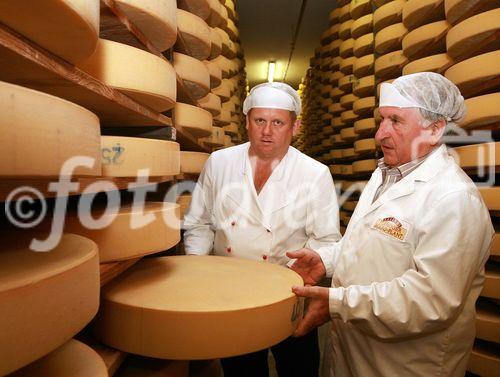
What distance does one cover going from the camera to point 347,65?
186 inches

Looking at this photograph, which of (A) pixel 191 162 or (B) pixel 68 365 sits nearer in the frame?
(B) pixel 68 365

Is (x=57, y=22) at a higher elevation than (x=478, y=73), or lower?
lower

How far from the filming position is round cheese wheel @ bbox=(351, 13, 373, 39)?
4.07m

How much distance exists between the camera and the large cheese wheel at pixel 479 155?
1854 mm

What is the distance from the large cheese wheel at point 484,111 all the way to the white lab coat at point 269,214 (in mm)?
796

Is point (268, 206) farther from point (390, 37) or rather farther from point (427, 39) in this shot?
point (390, 37)

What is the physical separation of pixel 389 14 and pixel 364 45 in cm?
70

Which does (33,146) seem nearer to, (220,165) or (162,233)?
(162,233)

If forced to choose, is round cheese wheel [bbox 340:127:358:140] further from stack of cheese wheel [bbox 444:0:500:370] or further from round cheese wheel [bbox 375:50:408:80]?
stack of cheese wheel [bbox 444:0:500:370]

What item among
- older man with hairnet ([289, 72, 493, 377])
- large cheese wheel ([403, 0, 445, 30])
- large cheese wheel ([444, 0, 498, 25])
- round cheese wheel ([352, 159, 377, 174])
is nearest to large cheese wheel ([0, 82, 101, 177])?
older man with hairnet ([289, 72, 493, 377])

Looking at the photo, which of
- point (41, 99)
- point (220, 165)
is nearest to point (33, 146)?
point (41, 99)

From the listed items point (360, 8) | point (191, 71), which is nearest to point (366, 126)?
point (360, 8)

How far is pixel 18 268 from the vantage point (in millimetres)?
592

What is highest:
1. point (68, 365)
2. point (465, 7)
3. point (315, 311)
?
point (465, 7)
